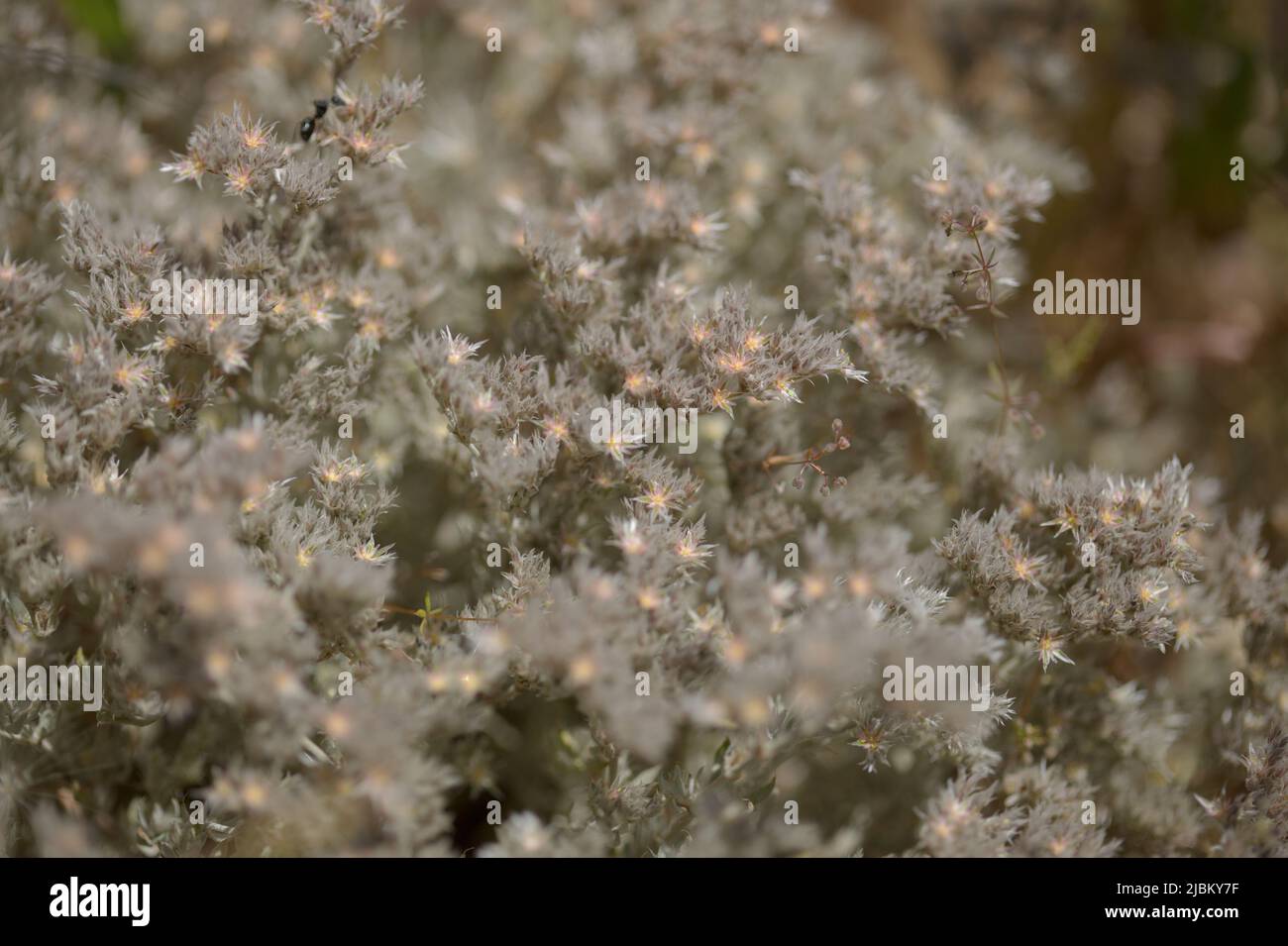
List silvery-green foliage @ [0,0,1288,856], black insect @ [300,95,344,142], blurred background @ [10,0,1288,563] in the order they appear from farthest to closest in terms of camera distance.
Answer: blurred background @ [10,0,1288,563] < black insect @ [300,95,344,142] < silvery-green foliage @ [0,0,1288,856]

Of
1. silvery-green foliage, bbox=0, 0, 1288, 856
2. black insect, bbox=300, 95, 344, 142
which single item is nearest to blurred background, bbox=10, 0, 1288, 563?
silvery-green foliage, bbox=0, 0, 1288, 856

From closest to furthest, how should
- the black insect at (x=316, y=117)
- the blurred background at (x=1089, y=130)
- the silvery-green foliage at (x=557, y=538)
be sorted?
the silvery-green foliage at (x=557, y=538) → the black insect at (x=316, y=117) → the blurred background at (x=1089, y=130)

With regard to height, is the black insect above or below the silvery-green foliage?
above

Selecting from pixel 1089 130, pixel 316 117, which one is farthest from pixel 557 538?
pixel 1089 130

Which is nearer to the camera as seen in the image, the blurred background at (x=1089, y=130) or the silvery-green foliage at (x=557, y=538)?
the silvery-green foliage at (x=557, y=538)

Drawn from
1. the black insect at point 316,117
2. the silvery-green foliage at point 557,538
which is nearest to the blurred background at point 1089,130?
the silvery-green foliage at point 557,538

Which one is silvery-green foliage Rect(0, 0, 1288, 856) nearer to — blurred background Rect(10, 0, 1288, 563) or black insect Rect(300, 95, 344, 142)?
black insect Rect(300, 95, 344, 142)

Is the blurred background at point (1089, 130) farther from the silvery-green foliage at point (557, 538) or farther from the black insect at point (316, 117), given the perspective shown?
the black insect at point (316, 117)
